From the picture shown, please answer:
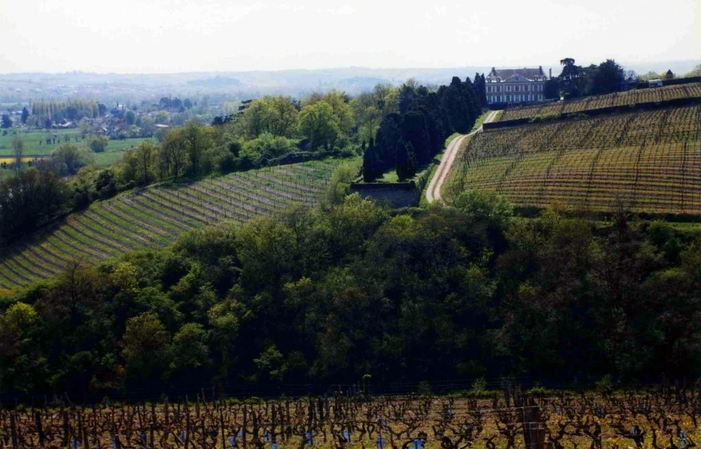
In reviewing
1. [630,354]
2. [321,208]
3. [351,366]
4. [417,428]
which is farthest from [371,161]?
[417,428]

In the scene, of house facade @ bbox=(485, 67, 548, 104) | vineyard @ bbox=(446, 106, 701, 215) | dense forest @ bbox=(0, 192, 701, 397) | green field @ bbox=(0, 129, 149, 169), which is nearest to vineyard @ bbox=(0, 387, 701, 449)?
dense forest @ bbox=(0, 192, 701, 397)

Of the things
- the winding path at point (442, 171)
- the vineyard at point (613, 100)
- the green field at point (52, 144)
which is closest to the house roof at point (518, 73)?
the vineyard at point (613, 100)

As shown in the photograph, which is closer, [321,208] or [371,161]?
[321,208]

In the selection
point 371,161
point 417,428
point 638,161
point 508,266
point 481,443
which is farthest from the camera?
point 371,161

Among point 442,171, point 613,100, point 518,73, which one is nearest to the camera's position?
point 442,171

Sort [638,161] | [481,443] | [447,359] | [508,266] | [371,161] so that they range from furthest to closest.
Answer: [371,161], [638,161], [508,266], [447,359], [481,443]

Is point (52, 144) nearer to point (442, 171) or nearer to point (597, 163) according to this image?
point (442, 171)

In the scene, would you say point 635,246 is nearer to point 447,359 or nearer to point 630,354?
point 630,354

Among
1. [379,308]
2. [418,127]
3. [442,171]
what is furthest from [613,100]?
[379,308]
